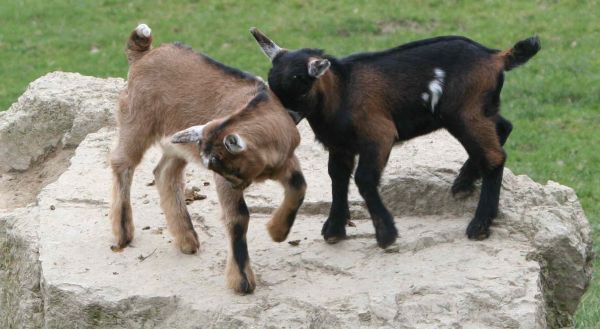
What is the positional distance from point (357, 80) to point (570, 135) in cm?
611

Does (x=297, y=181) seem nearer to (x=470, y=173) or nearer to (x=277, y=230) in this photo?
(x=277, y=230)

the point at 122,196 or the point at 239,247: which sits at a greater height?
the point at 239,247

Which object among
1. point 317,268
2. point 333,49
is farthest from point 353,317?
point 333,49

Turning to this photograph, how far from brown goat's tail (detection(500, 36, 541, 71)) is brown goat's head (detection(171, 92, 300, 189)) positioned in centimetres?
156

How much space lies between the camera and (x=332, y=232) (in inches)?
278

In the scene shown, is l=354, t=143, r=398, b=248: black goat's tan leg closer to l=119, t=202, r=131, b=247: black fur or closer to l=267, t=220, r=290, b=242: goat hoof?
l=267, t=220, r=290, b=242: goat hoof

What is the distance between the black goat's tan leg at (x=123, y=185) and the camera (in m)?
7.23

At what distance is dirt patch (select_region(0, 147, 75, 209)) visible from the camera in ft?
29.4

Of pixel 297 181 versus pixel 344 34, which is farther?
pixel 344 34

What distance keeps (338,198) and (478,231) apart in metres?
0.93

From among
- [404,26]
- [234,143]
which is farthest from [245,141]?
[404,26]

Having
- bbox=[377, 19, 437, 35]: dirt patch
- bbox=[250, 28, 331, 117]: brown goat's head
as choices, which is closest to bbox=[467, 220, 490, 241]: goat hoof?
bbox=[250, 28, 331, 117]: brown goat's head

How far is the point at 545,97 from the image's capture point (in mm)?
13227

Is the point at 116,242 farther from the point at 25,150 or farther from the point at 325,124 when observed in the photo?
the point at 25,150
